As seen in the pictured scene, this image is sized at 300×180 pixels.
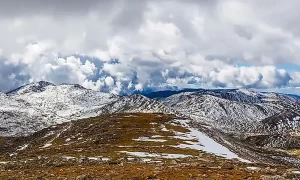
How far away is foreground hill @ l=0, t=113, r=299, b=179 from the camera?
5169cm

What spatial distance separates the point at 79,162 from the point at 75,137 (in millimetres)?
88960

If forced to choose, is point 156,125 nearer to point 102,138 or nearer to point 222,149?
point 102,138

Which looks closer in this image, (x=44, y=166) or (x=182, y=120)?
(x=44, y=166)

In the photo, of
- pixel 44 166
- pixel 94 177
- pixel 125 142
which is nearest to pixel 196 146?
pixel 125 142

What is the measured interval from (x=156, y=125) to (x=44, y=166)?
374ft

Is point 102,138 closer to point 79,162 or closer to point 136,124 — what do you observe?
point 136,124

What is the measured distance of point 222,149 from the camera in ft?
379

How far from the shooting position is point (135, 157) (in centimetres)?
8350

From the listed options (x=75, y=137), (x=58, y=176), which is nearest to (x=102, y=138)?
(x=75, y=137)

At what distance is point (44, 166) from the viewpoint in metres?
63.8

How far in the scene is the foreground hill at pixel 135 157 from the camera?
51688mm

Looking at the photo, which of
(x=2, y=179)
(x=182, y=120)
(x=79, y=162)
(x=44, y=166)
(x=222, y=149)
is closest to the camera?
(x=2, y=179)

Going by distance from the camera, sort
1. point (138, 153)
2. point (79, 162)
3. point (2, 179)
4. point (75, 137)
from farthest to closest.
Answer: point (75, 137) → point (138, 153) → point (79, 162) → point (2, 179)

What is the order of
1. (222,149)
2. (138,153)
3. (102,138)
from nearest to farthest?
(138,153), (222,149), (102,138)
